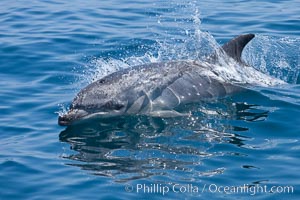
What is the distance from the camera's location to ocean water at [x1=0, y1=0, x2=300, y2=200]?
9.80 metres

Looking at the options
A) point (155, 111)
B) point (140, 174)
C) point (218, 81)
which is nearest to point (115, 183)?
point (140, 174)

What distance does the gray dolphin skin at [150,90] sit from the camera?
12.4 metres

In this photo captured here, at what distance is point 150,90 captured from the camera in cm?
1283

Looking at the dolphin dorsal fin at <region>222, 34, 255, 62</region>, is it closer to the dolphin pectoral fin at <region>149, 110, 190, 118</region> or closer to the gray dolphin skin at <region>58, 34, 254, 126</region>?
the gray dolphin skin at <region>58, 34, 254, 126</region>

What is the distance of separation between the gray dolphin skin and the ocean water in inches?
8.2

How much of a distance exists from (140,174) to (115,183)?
1.44ft

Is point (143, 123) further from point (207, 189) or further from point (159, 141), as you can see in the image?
point (207, 189)

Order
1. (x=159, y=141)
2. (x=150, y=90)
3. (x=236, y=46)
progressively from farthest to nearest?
(x=236, y=46) < (x=150, y=90) < (x=159, y=141)

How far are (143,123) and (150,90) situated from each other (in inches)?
30.3

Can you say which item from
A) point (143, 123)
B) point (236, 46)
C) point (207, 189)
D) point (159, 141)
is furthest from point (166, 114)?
point (207, 189)

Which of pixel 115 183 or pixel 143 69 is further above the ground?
pixel 143 69

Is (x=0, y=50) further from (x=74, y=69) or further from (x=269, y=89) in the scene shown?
(x=269, y=89)

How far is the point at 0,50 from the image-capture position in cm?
1709

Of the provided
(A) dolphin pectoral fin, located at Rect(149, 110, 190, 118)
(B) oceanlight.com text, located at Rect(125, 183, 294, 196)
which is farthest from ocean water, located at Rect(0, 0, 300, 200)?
(A) dolphin pectoral fin, located at Rect(149, 110, 190, 118)
